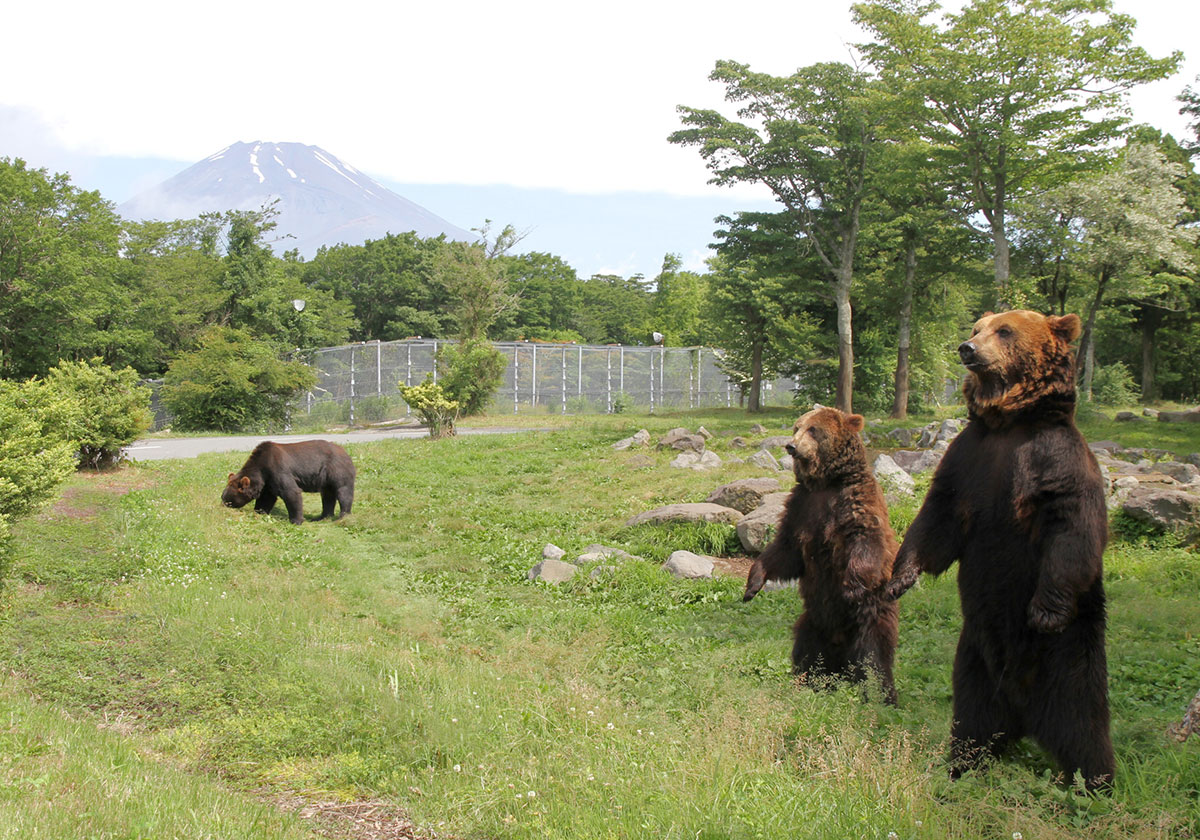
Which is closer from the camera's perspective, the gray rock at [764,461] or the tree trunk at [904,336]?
the gray rock at [764,461]

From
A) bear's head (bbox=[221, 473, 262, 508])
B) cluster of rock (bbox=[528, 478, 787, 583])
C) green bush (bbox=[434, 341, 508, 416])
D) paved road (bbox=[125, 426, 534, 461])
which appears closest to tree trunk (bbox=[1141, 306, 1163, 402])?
green bush (bbox=[434, 341, 508, 416])

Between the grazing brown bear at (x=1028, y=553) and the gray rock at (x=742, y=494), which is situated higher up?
the grazing brown bear at (x=1028, y=553)

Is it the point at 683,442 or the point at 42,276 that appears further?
the point at 42,276

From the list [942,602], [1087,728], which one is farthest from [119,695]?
[942,602]

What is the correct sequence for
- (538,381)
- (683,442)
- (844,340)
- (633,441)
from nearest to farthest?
(683,442), (633,441), (844,340), (538,381)

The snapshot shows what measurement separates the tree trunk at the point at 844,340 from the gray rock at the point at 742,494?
16.1m

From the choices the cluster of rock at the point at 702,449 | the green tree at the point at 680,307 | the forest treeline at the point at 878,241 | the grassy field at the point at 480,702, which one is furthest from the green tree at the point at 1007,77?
the green tree at the point at 680,307

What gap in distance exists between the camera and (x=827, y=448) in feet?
18.4

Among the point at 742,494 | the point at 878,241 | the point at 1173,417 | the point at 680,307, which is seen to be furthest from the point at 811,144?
the point at 680,307

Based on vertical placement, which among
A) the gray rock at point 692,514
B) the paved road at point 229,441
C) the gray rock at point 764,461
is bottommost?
A: the paved road at point 229,441

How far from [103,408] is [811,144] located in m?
21.7

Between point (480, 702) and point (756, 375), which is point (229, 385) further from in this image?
point (480, 702)

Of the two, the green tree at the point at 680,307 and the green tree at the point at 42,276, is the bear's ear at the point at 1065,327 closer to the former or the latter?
the green tree at the point at 42,276

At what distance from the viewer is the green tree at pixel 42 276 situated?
110 feet
